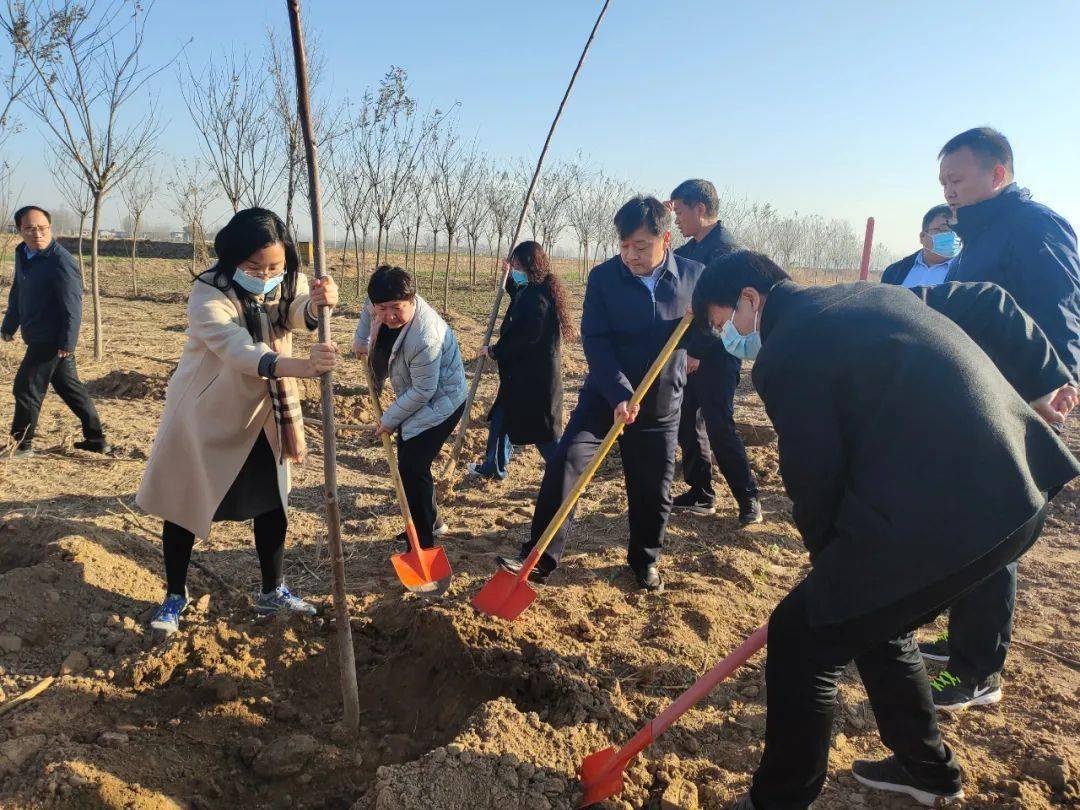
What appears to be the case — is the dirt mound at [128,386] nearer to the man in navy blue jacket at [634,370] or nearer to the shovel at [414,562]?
the shovel at [414,562]

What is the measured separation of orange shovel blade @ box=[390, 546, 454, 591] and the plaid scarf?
29.0 inches

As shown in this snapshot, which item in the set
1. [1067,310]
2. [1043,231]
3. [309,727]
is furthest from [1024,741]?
[309,727]

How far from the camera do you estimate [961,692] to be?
104 inches

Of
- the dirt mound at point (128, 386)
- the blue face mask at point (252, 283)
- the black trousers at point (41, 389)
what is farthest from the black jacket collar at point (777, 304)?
the dirt mound at point (128, 386)

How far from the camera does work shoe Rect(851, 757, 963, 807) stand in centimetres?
212

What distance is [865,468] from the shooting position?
1.65 meters

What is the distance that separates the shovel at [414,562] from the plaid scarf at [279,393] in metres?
0.52

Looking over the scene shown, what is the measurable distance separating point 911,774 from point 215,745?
2.12m

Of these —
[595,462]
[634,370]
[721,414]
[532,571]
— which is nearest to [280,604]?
[532,571]

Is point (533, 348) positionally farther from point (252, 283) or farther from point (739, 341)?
point (739, 341)

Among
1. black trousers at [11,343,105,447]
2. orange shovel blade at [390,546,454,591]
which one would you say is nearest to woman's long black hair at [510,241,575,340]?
orange shovel blade at [390,546,454,591]

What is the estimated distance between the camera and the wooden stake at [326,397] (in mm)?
1923

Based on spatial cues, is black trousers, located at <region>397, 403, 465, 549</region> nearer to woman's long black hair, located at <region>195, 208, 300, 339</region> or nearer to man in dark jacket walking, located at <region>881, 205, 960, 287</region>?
woman's long black hair, located at <region>195, 208, 300, 339</region>

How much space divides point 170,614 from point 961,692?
117 inches
